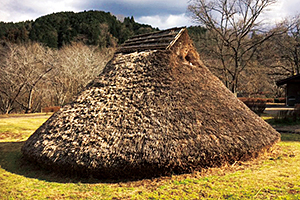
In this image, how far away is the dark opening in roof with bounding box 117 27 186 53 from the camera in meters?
6.27

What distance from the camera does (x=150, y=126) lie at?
15.4ft

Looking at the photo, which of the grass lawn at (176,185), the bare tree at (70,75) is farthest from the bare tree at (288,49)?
the grass lawn at (176,185)

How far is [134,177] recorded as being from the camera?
4.43 meters

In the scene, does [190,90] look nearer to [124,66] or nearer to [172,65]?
[172,65]

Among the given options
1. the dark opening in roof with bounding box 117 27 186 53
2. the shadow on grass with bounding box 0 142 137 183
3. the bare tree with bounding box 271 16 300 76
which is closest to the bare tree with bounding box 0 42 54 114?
the shadow on grass with bounding box 0 142 137 183

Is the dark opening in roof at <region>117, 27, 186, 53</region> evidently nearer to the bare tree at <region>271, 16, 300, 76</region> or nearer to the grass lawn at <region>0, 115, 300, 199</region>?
the grass lawn at <region>0, 115, 300, 199</region>

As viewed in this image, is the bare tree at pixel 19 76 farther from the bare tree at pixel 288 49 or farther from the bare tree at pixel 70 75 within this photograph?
the bare tree at pixel 288 49

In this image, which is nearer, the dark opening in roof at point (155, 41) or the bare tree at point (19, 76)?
the dark opening in roof at point (155, 41)

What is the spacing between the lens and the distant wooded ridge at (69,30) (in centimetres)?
3721

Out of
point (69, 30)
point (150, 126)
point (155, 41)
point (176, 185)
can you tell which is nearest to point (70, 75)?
point (69, 30)

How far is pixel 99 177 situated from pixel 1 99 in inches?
1022

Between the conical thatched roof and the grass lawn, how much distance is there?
20 cm

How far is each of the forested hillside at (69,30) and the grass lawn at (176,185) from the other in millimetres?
34721

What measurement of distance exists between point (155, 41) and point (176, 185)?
4033 mm
